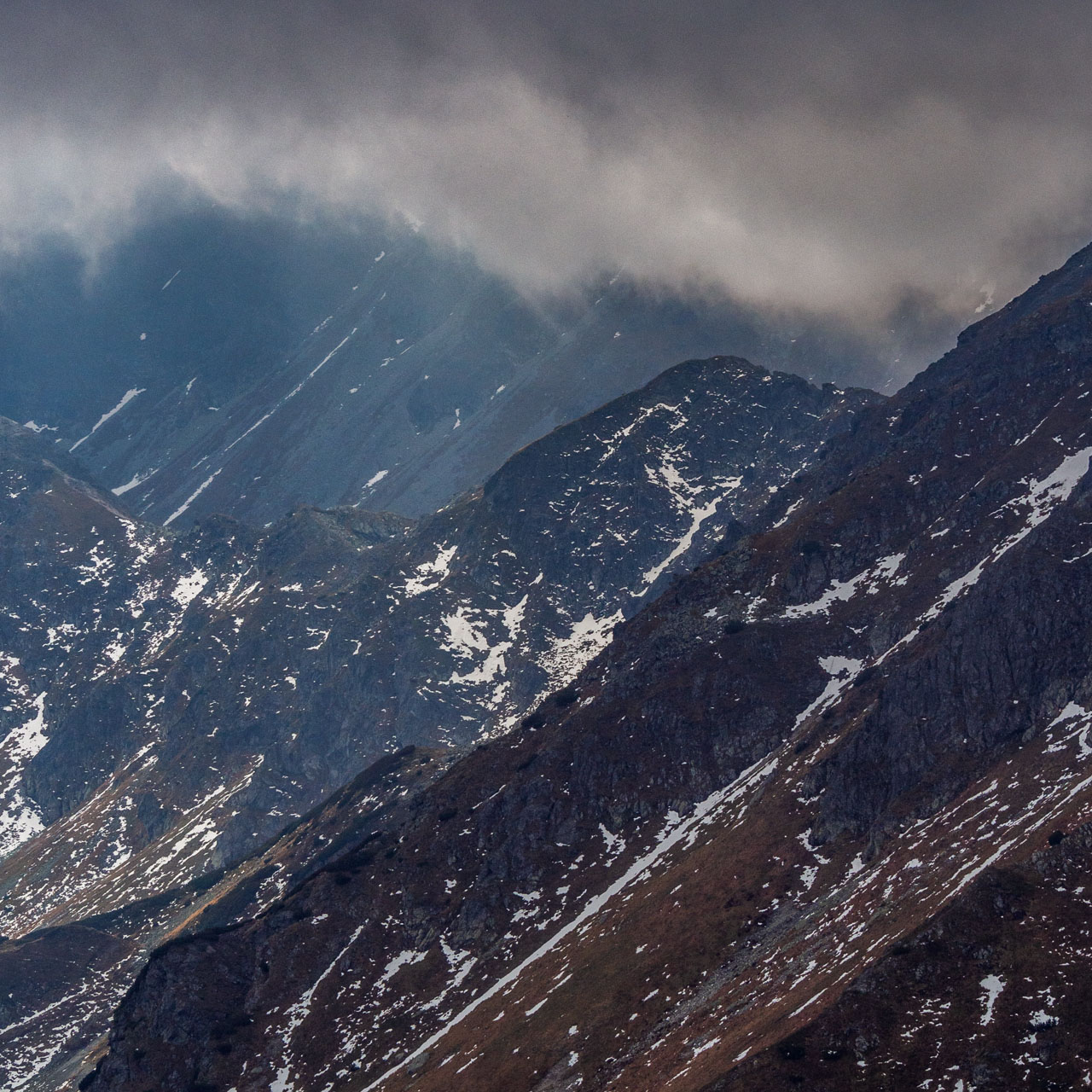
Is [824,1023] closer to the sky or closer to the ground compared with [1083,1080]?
closer to the sky

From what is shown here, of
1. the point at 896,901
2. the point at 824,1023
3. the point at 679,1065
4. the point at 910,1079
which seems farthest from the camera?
the point at 896,901

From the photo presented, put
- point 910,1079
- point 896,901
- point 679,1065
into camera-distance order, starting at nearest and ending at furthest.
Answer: point 910,1079 < point 679,1065 < point 896,901

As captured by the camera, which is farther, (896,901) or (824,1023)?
(896,901)

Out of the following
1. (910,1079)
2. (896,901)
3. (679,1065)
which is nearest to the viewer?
(910,1079)

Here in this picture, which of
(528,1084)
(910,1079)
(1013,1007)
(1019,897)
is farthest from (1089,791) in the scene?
(528,1084)

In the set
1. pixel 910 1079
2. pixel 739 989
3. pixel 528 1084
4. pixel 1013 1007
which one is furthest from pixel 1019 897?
pixel 528 1084

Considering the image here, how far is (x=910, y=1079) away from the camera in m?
145

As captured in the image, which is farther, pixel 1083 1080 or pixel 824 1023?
pixel 824 1023

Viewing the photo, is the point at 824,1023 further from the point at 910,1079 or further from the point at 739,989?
the point at 739,989

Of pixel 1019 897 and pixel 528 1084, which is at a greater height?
pixel 528 1084

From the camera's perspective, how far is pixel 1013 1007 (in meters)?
149

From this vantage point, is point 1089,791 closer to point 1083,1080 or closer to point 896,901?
point 896,901

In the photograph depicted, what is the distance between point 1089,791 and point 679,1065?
207 ft

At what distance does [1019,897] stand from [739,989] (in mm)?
46081
